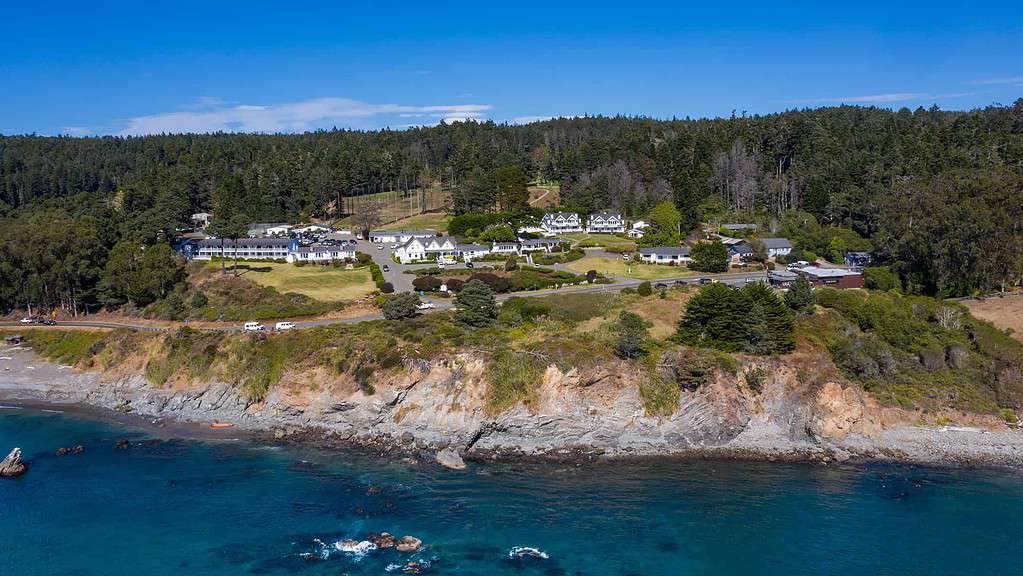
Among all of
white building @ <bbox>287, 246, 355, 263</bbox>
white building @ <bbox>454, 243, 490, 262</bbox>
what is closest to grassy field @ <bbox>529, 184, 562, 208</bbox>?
white building @ <bbox>454, 243, 490, 262</bbox>

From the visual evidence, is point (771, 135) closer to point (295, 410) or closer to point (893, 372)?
point (893, 372)

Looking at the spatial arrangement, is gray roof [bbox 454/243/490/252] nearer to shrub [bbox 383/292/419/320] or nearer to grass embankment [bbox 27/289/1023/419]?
grass embankment [bbox 27/289/1023/419]

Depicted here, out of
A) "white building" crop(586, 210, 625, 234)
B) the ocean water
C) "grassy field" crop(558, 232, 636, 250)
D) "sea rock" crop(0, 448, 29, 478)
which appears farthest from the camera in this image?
"white building" crop(586, 210, 625, 234)

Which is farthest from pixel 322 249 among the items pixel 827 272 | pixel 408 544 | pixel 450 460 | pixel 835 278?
pixel 408 544

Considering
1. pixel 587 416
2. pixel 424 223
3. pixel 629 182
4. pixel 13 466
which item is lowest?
pixel 13 466

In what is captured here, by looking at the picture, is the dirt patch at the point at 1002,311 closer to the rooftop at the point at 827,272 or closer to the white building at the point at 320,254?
the rooftop at the point at 827,272

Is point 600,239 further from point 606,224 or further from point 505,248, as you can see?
point 505,248
